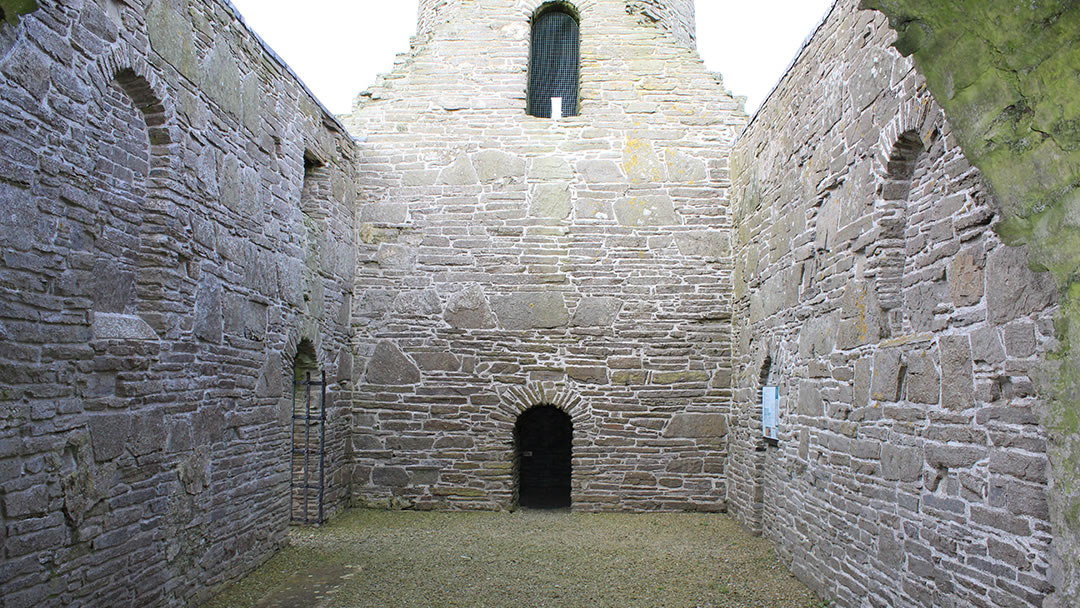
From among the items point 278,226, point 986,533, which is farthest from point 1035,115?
point 278,226

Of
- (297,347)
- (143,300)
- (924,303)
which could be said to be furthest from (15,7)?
(297,347)

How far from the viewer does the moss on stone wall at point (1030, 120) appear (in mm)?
2438

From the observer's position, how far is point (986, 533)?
357 centimetres

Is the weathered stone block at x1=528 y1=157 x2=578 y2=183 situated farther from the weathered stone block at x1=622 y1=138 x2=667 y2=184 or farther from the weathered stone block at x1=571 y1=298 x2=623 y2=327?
the weathered stone block at x1=571 y1=298 x2=623 y2=327

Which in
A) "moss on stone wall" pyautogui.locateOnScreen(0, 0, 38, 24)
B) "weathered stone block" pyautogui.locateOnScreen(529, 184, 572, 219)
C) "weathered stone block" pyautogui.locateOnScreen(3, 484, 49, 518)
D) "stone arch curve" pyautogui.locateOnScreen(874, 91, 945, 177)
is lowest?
"weathered stone block" pyautogui.locateOnScreen(3, 484, 49, 518)

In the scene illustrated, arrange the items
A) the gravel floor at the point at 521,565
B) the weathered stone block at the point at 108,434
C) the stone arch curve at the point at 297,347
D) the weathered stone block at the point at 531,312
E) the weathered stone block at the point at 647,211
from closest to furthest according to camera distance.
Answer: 1. the weathered stone block at the point at 108,434
2. the gravel floor at the point at 521,565
3. the stone arch curve at the point at 297,347
4. the weathered stone block at the point at 531,312
5. the weathered stone block at the point at 647,211

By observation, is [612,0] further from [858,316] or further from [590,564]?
[590,564]

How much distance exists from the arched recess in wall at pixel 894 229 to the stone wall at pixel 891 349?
13mm

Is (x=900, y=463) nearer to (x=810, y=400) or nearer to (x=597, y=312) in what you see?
(x=810, y=400)

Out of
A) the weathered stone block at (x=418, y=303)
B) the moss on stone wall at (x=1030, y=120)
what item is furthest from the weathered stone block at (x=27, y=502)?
the weathered stone block at (x=418, y=303)

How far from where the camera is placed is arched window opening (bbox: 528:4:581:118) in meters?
9.88

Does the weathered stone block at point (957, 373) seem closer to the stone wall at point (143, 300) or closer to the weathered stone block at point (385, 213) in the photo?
the stone wall at point (143, 300)

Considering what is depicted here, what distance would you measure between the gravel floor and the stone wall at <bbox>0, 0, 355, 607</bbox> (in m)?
0.60

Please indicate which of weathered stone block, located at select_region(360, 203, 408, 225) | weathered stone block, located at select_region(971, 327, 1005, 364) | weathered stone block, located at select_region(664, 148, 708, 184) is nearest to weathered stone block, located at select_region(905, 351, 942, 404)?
weathered stone block, located at select_region(971, 327, 1005, 364)
